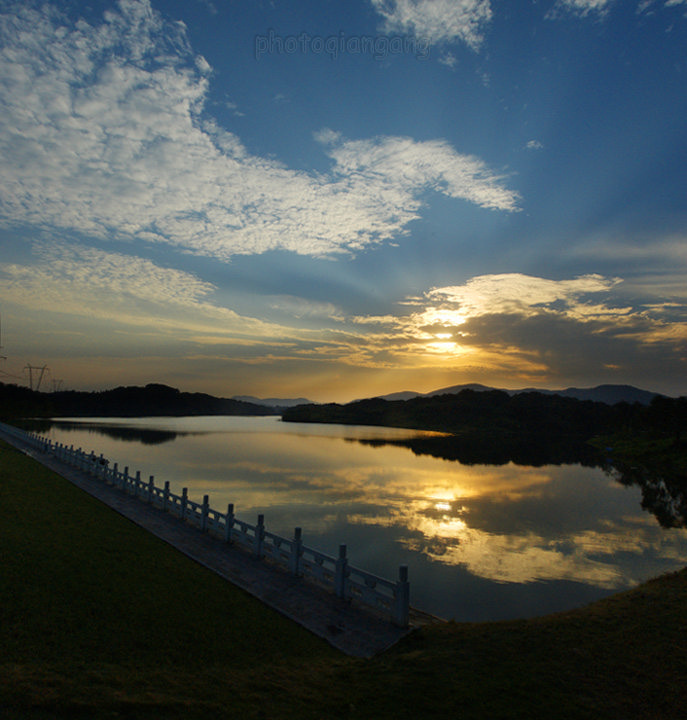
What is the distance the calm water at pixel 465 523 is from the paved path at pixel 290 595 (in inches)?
212

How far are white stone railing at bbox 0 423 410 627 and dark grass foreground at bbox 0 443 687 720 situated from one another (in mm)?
1371

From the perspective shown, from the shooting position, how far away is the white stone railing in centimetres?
1295

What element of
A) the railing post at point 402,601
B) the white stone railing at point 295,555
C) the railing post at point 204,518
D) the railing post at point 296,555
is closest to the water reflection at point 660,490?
the white stone railing at point 295,555

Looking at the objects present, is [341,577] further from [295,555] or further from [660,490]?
[660,490]

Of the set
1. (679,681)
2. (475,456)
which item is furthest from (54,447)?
(475,456)

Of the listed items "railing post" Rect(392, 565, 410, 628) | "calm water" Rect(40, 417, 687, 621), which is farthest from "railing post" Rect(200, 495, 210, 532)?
"railing post" Rect(392, 565, 410, 628)

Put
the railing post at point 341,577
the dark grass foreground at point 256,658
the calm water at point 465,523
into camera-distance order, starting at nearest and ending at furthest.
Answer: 1. the dark grass foreground at point 256,658
2. the railing post at point 341,577
3. the calm water at point 465,523

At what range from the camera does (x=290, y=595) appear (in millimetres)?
14453

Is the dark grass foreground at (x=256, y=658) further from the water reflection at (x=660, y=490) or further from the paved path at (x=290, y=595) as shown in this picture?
the water reflection at (x=660, y=490)

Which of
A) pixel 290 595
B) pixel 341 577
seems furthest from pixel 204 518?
pixel 341 577

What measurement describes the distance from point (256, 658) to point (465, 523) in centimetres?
2551

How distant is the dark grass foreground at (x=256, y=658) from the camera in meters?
7.97

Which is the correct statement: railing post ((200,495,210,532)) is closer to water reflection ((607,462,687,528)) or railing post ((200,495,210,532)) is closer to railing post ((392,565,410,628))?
railing post ((392,565,410,628))

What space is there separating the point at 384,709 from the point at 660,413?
92.9 meters
